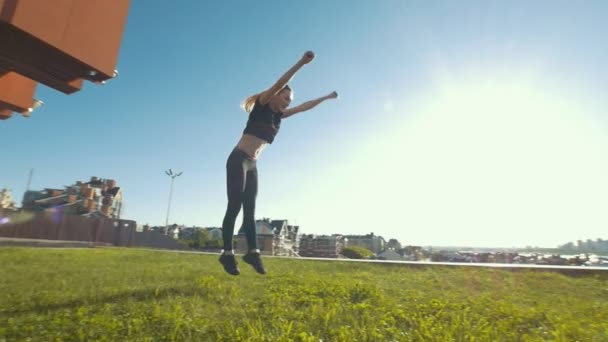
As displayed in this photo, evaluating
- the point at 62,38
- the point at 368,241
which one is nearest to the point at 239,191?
the point at 62,38

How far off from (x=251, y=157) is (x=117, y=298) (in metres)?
3.03

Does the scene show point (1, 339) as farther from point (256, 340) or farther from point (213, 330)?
point (256, 340)

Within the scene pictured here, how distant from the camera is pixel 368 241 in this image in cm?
10081

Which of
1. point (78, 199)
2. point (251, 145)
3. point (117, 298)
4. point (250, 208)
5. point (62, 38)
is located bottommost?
point (117, 298)

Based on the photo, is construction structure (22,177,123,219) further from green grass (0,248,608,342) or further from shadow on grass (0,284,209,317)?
shadow on grass (0,284,209,317)

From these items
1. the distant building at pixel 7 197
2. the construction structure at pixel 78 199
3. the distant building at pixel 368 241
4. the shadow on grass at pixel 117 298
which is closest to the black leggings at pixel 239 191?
the shadow on grass at pixel 117 298

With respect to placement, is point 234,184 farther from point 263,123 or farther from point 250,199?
point 263,123

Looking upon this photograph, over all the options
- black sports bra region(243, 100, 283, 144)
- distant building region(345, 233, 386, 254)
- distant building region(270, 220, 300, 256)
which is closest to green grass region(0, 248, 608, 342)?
black sports bra region(243, 100, 283, 144)

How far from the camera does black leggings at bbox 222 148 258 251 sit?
2.92 meters

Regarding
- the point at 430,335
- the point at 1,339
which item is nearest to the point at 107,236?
the point at 1,339

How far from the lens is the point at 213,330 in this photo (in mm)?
2957

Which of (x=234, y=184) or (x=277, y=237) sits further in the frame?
(x=277, y=237)

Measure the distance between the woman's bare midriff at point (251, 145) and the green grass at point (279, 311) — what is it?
171 centimetres

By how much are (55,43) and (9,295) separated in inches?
165
